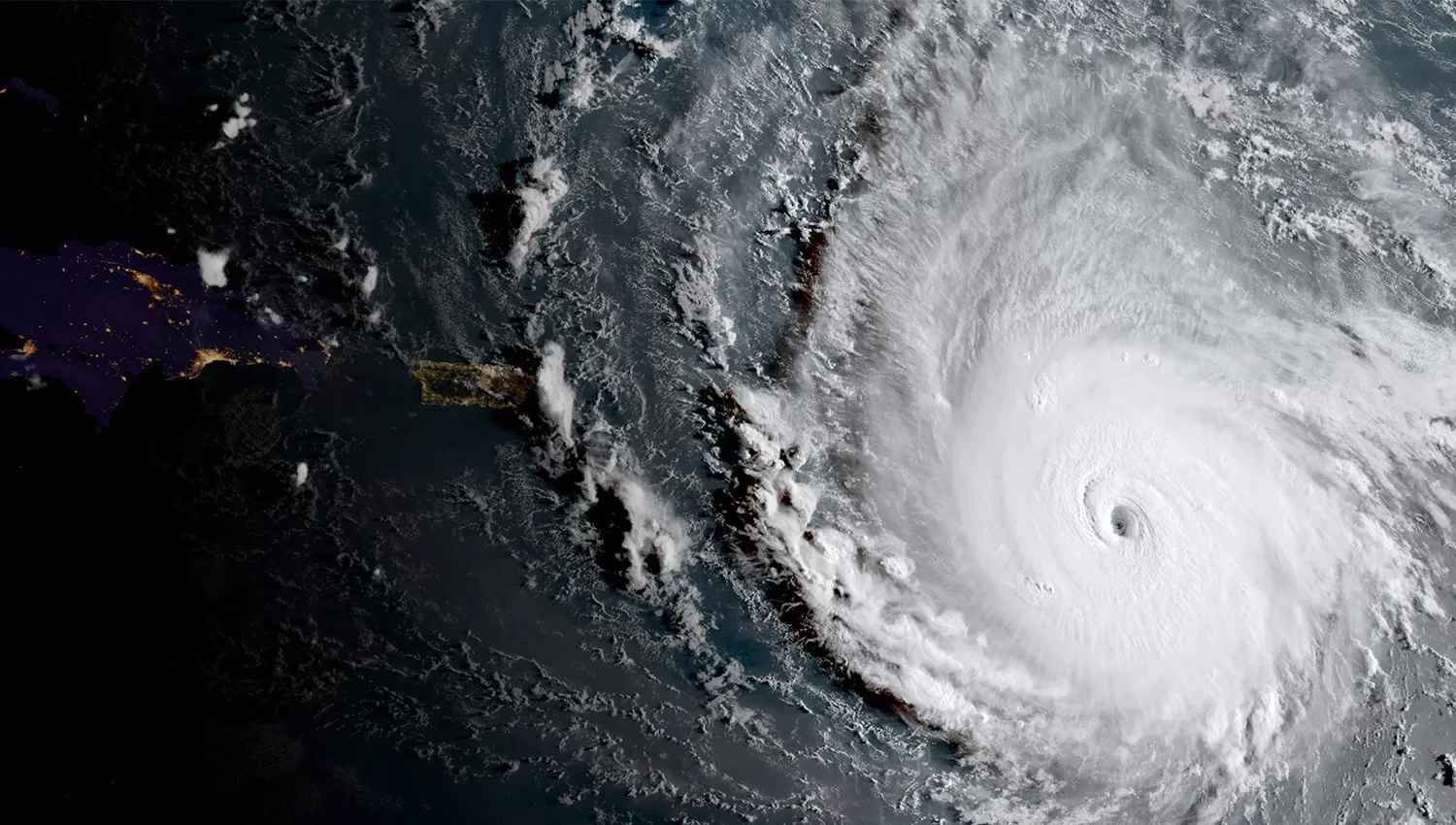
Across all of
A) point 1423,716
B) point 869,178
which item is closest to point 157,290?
point 869,178

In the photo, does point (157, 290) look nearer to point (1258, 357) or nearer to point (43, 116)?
point (43, 116)

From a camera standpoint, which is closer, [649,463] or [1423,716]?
[649,463]

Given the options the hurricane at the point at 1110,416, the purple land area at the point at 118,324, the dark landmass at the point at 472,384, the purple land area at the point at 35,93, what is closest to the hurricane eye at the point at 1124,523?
the hurricane at the point at 1110,416

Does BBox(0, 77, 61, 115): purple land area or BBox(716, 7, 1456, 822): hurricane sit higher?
BBox(0, 77, 61, 115): purple land area

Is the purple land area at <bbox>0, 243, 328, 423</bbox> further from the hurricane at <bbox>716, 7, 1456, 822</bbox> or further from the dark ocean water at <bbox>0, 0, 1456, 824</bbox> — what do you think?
the hurricane at <bbox>716, 7, 1456, 822</bbox>

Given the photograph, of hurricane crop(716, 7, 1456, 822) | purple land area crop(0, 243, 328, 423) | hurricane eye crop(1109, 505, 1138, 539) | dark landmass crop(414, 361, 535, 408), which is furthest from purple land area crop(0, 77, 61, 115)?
hurricane eye crop(1109, 505, 1138, 539)

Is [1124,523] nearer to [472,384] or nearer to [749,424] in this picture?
[749,424]
